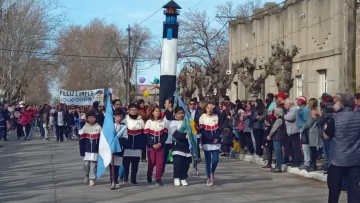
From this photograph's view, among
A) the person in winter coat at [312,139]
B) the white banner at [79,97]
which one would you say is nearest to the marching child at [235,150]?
the person in winter coat at [312,139]

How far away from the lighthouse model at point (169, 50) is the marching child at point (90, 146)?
11808 millimetres

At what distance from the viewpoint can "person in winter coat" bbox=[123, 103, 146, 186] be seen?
13930 millimetres

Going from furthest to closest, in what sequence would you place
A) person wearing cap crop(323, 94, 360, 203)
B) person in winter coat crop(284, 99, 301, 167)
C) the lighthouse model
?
the lighthouse model → person in winter coat crop(284, 99, 301, 167) → person wearing cap crop(323, 94, 360, 203)

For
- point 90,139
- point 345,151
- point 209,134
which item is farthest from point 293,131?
point 345,151

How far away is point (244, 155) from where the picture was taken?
794 inches

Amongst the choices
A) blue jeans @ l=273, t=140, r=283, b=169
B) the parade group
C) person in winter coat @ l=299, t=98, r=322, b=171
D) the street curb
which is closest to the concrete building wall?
the street curb

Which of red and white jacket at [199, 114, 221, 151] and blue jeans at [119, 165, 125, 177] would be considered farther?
blue jeans at [119, 165, 125, 177]

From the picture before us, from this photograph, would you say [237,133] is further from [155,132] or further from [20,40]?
[20,40]

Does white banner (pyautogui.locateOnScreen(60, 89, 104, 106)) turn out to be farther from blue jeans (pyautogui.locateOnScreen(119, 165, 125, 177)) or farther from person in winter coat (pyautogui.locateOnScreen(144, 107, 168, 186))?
person in winter coat (pyautogui.locateOnScreen(144, 107, 168, 186))

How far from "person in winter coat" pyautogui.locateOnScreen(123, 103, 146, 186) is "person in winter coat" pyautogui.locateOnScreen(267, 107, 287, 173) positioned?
12.1 ft

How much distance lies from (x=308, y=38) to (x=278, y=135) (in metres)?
14.3

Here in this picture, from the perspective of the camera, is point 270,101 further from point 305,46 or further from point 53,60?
point 53,60

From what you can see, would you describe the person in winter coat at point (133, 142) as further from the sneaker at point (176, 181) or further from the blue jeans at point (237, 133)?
the blue jeans at point (237, 133)

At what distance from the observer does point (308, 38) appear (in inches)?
1167
